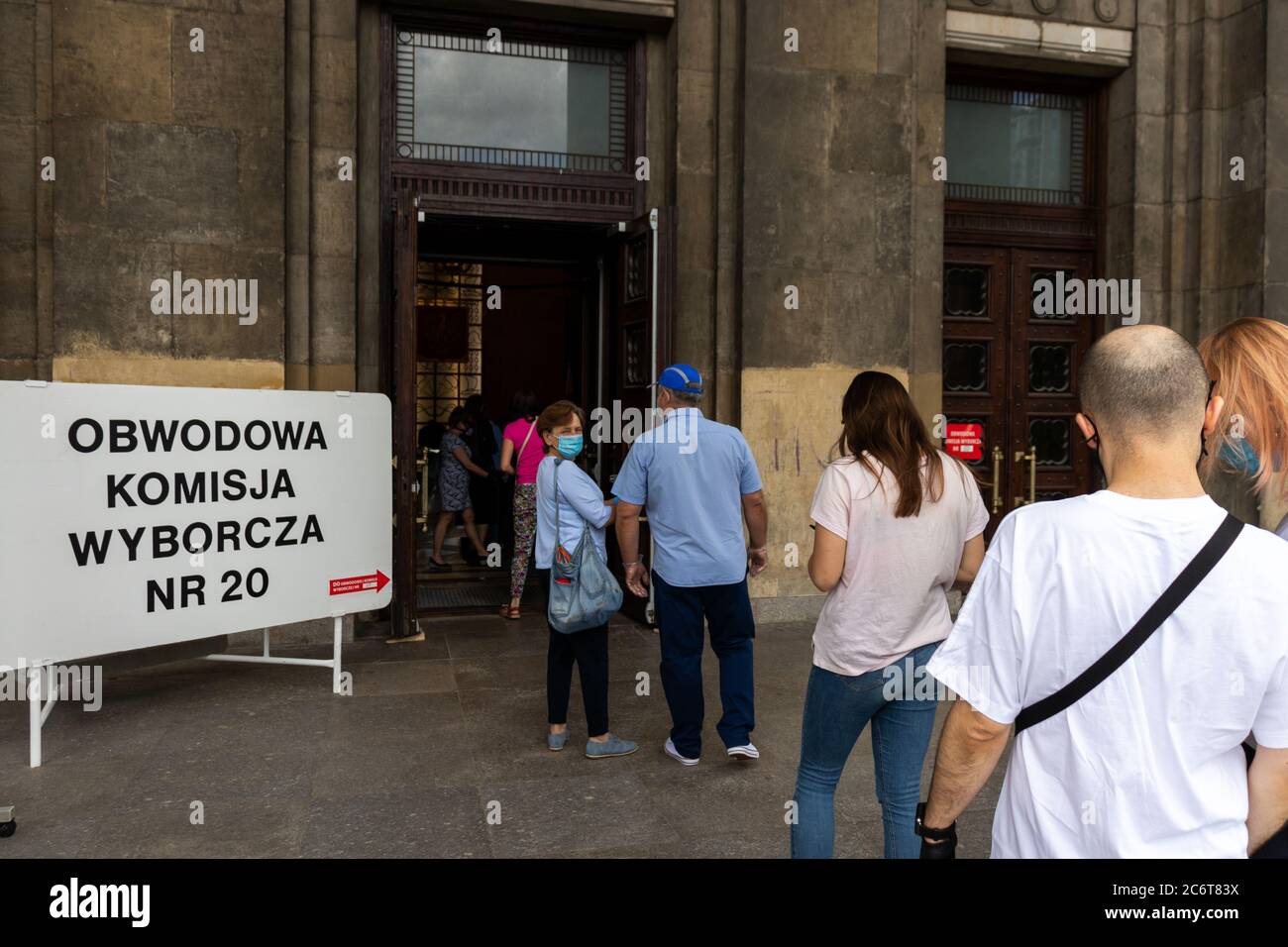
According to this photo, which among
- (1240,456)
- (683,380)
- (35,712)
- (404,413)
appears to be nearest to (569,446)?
(683,380)

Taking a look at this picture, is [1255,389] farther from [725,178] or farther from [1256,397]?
[725,178]

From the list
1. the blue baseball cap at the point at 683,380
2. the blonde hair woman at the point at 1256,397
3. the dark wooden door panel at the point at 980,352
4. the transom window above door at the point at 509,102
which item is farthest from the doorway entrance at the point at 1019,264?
the blonde hair woman at the point at 1256,397

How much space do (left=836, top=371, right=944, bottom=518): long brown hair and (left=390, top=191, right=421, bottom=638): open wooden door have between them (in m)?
4.91

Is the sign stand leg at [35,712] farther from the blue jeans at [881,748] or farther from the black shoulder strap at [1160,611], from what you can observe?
the black shoulder strap at [1160,611]

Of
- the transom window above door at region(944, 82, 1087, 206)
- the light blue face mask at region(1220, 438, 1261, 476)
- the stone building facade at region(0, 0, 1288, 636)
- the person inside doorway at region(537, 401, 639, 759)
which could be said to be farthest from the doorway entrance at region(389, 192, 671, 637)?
the light blue face mask at region(1220, 438, 1261, 476)

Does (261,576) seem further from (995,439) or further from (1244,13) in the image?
(1244,13)

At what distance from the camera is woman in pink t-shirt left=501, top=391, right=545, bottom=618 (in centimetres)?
909

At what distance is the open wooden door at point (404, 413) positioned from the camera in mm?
7867

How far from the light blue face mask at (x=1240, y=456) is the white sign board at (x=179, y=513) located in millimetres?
5280

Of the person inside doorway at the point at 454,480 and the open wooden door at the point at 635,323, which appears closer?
the open wooden door at the point at 635,323

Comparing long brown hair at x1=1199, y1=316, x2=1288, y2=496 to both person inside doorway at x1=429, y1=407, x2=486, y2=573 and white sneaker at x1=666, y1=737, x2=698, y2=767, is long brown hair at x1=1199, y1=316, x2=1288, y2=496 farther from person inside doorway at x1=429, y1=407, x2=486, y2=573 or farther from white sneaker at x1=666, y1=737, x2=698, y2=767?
person inside doorway at x1=429, y1=407, x2=486, y2=573

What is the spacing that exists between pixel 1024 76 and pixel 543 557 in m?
7.70

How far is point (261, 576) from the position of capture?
6.46 m
